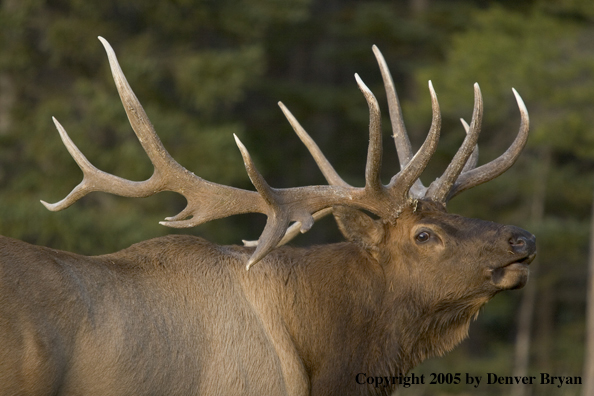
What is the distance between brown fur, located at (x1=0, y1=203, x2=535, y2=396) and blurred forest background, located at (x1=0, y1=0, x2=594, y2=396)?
7.17 meters

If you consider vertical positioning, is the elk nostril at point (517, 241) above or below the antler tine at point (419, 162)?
below

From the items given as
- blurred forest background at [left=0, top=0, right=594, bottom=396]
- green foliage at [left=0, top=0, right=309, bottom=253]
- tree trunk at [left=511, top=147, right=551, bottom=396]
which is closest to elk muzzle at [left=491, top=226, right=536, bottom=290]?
blurred forest background at [left=0, top=0, right=594, bottom=396]

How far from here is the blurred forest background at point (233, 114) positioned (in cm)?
1465

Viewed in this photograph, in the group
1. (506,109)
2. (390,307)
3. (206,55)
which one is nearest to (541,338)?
(506,109)

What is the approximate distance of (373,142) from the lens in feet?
16.5

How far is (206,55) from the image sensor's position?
15.5 m

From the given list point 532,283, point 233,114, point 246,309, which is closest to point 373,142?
point 246,309

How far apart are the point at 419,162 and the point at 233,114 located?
16.8m

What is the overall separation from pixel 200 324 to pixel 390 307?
1385 millimetres

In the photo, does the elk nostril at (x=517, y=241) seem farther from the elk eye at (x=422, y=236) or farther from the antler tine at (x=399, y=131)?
the antler tine at (x=399, y=131)

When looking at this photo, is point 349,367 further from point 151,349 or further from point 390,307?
point 151,349

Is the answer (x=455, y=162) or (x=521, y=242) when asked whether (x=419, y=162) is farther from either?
(x=521, y=242)

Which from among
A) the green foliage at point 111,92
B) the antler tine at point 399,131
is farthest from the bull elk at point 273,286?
the green foliage at point 111,92

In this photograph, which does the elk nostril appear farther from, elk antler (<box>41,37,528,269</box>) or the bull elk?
elk antler (<box>41,37,528,269</box>)
